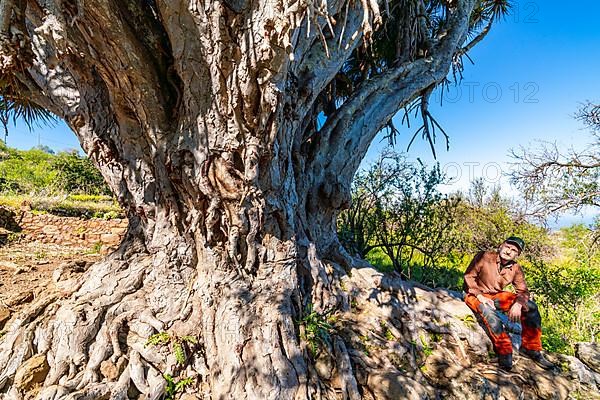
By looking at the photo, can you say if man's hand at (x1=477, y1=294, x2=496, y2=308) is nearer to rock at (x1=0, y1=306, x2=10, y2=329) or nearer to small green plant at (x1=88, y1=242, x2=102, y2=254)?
rock at (x1=0, y1=306, x2=10, y2=329)

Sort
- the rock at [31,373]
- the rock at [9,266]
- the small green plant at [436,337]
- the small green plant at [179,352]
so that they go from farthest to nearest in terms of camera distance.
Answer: the rock at [9,266] → the small green plant at [436,337] → the small green plant at [179,352] → the rock at [31,373]

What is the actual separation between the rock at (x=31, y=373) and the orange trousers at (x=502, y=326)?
3.69m

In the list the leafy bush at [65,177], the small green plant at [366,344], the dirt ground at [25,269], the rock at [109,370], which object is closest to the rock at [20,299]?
the dirt ground at [25,269]

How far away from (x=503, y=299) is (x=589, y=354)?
3.87 ft

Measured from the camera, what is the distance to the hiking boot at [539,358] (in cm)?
289

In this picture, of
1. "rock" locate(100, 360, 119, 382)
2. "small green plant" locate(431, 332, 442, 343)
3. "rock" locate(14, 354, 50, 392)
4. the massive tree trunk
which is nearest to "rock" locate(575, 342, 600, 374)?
"small green plant" locate(431, 332, 442, 343)

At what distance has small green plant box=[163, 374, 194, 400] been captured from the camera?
2.13 meters

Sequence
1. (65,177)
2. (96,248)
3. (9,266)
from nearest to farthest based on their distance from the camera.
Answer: (9,266) → (96,248) → (65,177)

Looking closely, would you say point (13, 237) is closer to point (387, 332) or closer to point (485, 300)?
point (387, 332)

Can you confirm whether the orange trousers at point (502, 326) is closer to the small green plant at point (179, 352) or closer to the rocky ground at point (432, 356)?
the rocky ground at point (432, 356)

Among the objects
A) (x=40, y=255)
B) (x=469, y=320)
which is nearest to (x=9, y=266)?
(x=40, y=255)

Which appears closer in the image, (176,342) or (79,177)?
(176,342)

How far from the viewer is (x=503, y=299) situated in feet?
10.2

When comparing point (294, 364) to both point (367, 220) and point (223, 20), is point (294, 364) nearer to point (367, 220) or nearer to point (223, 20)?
point (223, 20)
